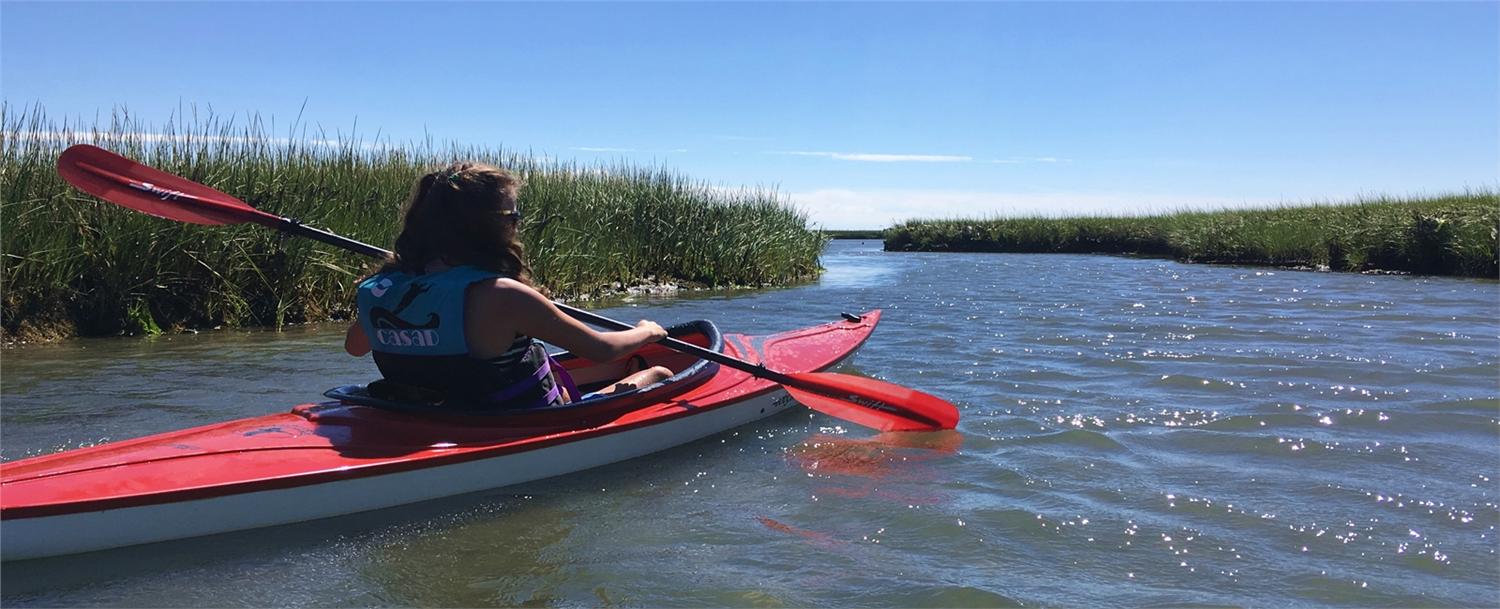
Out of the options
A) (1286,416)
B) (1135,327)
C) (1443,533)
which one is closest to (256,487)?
(1443,533)

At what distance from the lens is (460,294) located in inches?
128

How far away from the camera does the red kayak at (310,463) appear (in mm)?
2836

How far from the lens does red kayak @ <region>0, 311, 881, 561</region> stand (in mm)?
2836

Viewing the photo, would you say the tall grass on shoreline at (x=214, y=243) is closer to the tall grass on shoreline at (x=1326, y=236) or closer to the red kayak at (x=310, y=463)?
the red kayak at (x=310, y=463)

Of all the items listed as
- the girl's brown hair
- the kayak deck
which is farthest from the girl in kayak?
the kayak deck

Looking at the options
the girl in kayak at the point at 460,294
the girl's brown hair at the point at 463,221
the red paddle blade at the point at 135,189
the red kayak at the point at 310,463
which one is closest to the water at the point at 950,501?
the red kayak at the point at 310,463

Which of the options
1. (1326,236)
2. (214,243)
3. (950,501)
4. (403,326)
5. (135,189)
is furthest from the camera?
(1326,236)

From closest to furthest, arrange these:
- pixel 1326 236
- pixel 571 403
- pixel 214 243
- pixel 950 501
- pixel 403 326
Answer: pixel 403 326 → pixel 950 501 → pixel 571 403 → pixel 214 243 → pixel 1326 236

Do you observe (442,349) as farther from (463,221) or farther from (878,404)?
(878,404)

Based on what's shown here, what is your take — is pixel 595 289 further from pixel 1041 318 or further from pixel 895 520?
pixel 895 520

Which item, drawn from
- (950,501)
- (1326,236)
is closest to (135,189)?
(950,501)

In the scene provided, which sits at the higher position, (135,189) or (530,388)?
(135,189)

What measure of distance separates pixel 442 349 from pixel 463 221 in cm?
47

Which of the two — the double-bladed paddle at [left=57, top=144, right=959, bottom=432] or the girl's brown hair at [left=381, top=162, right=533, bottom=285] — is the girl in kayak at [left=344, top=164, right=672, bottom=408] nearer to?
the girl's brown hair at [left=381, top=162, right=533, bottom=285]
